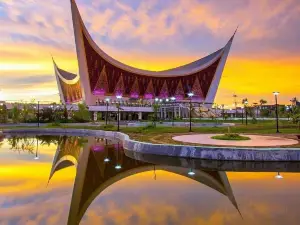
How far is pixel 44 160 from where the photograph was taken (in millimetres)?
10852

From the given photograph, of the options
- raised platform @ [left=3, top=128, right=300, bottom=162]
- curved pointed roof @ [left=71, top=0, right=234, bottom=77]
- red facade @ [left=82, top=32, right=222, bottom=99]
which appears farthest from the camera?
curved pointed roof @ [left=71, top=0, right=234, bottom=77]

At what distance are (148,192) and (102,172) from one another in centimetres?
248

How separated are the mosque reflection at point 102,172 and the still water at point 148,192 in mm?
16

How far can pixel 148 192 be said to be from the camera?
251 inches

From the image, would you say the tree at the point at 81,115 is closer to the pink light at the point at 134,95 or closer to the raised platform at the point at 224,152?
the pink light at the point at 134,95

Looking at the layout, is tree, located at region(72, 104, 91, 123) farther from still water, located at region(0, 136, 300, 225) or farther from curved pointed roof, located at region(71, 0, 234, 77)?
still water, located at region(0, 136, 300, 225)

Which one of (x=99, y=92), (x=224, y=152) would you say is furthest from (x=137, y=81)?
(x=224, y=152)

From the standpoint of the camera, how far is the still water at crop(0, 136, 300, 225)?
479cm

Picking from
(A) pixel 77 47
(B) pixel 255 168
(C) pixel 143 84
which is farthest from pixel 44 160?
(C) pixel 143 84

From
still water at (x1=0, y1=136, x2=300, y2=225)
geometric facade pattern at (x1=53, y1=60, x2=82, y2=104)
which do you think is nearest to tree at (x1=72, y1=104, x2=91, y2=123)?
geometric facade pattern at (x1=53, y1=60, x2=82, y2=104)

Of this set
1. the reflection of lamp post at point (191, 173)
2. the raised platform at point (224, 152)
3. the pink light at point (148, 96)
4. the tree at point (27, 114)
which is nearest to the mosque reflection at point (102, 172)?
the reflection of lamp post at point (191, 173)

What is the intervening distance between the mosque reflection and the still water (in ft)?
0.05

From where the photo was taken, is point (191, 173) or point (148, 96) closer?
point (191, 173)

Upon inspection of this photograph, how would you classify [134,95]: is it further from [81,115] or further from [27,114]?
[27,114]
